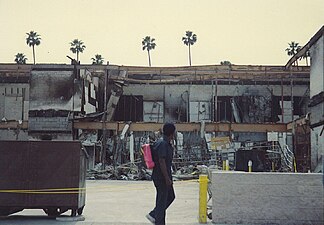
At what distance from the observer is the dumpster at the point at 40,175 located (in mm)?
9992

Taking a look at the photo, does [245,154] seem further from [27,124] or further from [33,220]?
[33,220]

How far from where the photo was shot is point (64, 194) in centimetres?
1003

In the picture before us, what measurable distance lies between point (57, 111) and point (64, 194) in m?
30.7

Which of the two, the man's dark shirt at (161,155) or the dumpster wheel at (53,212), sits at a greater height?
the man's dark shirt at (161,155)

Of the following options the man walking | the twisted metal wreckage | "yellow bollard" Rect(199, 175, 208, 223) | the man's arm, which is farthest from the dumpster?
the twisted metal wreckage

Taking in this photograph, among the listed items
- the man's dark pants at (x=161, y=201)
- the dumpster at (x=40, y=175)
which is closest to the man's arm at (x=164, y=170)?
the man's dark pants at (x=161, y=201)

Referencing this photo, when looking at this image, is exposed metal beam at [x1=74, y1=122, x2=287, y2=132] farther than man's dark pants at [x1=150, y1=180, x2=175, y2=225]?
Yes

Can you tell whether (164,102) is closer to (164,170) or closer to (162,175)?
(162,175)

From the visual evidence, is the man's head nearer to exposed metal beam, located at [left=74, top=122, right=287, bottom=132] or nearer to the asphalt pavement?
the asphalt pavement

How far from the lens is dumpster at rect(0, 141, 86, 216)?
999 cm

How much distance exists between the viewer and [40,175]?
397 inches

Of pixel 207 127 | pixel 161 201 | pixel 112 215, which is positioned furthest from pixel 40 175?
pixel 207 127

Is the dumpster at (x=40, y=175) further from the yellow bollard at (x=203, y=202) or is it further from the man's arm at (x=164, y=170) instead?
the man's arm at (x=164, y=170)

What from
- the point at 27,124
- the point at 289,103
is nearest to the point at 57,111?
the point at 27,124
